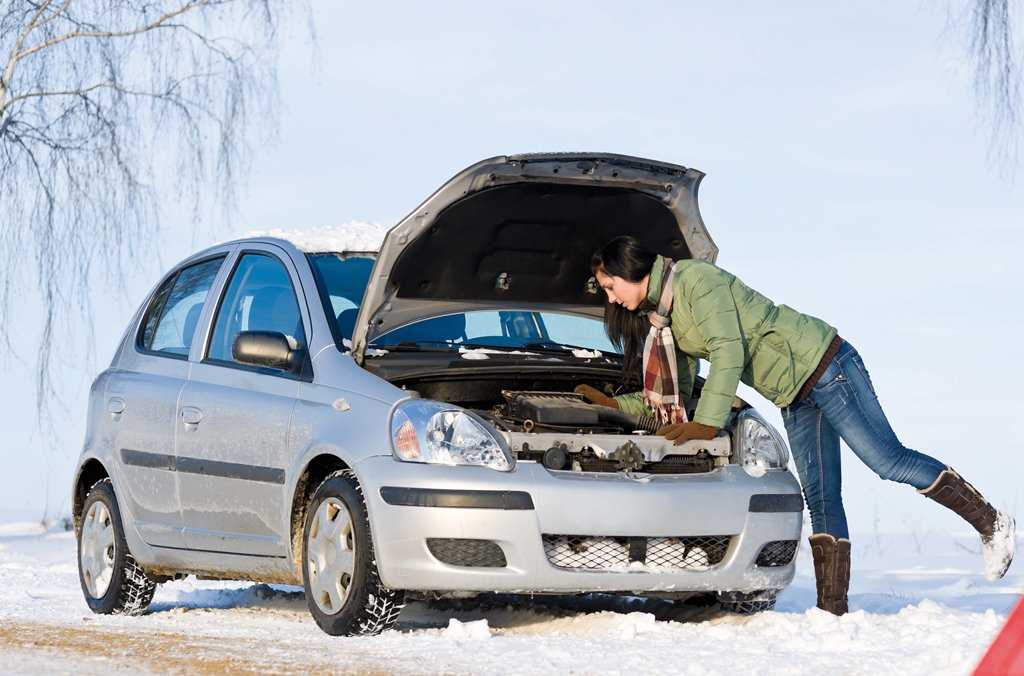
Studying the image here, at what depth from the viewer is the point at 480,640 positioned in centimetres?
623

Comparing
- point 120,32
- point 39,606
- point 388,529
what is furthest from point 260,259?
point 120,32

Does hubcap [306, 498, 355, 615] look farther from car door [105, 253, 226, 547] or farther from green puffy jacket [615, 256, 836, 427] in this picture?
green puffy jacket [615, 256, 836, 427]

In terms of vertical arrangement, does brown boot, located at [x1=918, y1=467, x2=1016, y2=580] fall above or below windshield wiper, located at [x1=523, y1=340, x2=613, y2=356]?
below

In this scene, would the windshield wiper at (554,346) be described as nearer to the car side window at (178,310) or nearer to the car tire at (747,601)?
the car tire at (747,601)

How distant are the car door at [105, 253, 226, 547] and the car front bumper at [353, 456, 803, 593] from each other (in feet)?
6.27

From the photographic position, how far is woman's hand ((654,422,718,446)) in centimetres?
680

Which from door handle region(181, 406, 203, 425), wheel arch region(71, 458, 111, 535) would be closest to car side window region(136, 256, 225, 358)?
door handle region(181, 406, 203, 425)

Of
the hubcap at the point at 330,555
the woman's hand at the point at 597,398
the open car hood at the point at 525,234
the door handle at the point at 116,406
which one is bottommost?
the hubcap at the point at 330,555

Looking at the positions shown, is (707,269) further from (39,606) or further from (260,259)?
(39,606)

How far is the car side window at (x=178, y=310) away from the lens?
8.30m

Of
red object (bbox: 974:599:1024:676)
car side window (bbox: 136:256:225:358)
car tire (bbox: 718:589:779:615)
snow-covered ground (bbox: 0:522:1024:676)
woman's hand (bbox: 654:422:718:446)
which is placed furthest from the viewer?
car side window (bbox: 136:256:225:358)

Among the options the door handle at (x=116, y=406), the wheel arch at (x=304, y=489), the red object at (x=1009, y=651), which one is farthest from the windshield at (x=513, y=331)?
the red object at (x=1009, y=651)

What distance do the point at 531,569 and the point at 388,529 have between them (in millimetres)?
616

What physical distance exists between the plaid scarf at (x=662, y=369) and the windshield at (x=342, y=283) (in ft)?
4.57
